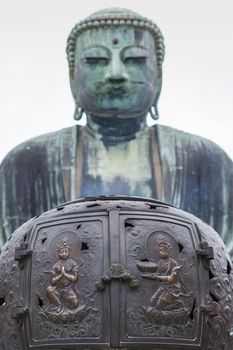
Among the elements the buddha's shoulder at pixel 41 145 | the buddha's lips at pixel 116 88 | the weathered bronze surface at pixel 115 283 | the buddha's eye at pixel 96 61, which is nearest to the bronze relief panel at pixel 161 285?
the weathered bronze surface at pixel 115 283

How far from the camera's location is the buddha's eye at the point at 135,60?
8.58 m

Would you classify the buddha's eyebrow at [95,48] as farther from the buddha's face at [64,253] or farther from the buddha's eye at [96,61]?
the buddha's face at [64,253]

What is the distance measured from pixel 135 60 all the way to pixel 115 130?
618 mm

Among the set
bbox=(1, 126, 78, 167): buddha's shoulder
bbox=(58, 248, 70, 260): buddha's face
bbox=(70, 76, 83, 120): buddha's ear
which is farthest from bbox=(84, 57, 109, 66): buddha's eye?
bbox=(58, 248, 70, 260): buddha's face

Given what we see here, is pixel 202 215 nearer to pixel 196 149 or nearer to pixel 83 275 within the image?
pixel 196 149

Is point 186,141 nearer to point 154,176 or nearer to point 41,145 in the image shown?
point 154,176

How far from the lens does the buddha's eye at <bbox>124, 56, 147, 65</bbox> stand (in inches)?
338

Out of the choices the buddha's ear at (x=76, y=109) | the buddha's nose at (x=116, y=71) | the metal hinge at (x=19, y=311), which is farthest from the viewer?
the buddha's ear at (x=76, y=109)

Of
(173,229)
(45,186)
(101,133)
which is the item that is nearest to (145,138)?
(101,133)

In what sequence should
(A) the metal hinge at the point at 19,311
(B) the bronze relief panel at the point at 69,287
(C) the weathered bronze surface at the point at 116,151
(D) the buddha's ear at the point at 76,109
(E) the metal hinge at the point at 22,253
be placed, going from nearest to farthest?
1. (B) the bronze relief panel at the point at 69,287
2. (A) the metal hinge at the point at 19,311
3. (E) the metal hinge at the point at 22,253
4. (C) the weathered bronze surface at the point at 116,151
5. (D) the buddha's ear at the point at 76,109

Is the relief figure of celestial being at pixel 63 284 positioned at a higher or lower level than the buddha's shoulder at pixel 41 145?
lower

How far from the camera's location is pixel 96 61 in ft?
28.2

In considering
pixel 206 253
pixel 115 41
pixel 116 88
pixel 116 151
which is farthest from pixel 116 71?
pixel 206 253

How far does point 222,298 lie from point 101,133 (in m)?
3.74
